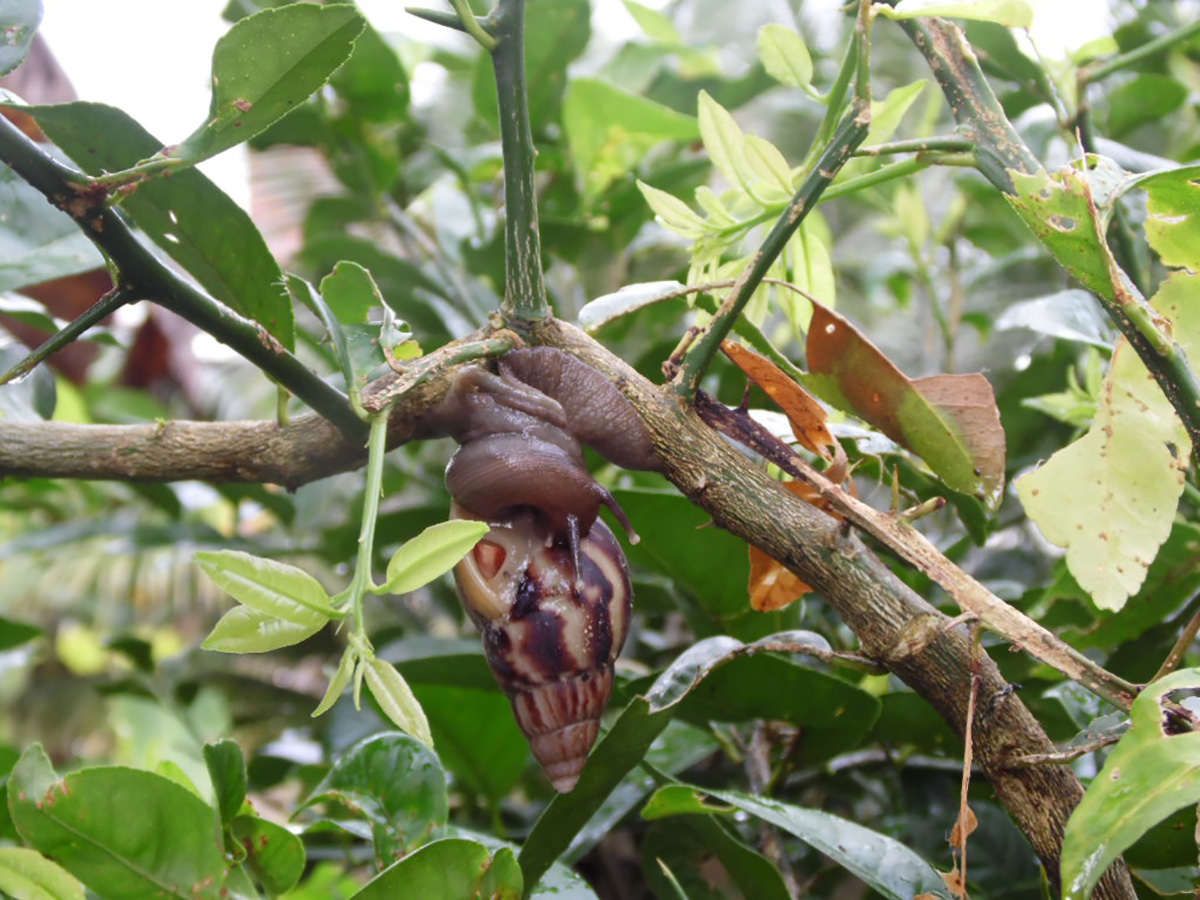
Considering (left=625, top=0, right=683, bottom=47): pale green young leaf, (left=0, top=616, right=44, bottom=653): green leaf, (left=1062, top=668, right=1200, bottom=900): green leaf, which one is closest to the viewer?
(left=1062, top=668, right=1200, bottom=900): green leaf

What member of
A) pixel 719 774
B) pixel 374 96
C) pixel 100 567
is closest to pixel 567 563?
pixel 719 774

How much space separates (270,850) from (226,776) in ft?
0.13

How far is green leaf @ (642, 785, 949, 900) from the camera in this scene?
17.2 inches

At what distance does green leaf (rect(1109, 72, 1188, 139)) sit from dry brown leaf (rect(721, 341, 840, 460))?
57 cm

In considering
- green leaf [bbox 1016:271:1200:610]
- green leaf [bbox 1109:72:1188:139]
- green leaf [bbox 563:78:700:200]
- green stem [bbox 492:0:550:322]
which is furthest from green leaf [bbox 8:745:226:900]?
green leaf [bbox 1109:72:1188:139]

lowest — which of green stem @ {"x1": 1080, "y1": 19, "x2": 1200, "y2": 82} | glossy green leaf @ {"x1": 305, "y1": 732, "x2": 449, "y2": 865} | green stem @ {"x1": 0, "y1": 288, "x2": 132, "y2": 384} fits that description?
glossy green leaf @ {"x1": 305, "y1": 732, "x2": 449, "y2": 865}

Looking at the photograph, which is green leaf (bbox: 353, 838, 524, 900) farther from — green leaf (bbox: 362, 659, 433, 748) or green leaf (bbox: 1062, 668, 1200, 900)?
green leaf (bbox: 1062, 668, 1200, 900)

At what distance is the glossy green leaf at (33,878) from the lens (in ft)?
1.28

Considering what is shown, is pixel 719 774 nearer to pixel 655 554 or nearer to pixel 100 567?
pixel 655 554

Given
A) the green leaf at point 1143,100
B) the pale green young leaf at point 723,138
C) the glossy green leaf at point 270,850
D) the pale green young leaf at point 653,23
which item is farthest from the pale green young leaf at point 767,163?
the pale green young leaf at point 653,23

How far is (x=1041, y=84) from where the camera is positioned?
1.96 feet

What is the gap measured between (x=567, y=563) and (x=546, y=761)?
0.08 metres

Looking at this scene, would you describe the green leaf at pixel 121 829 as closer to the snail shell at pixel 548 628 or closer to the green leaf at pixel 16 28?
the snail shell at pixel 548 628

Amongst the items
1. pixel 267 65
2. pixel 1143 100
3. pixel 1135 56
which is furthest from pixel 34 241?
pixel 1143 100
